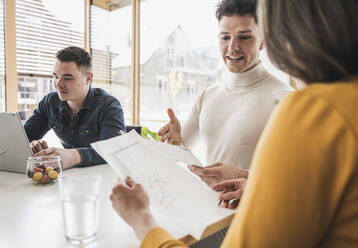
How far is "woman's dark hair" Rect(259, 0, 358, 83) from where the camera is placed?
0.46 m

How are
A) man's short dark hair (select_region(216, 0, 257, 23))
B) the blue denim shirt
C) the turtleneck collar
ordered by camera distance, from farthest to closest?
the blue denim shirt → the turtleneck collar → man's short dark hair (select_region(216, 0, 257, 23))

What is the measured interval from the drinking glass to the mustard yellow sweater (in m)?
0.40

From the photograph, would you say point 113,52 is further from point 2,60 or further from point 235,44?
point 235,44

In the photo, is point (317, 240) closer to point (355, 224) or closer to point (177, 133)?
point (355, 224)

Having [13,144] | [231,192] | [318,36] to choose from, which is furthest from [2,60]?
[318,36]

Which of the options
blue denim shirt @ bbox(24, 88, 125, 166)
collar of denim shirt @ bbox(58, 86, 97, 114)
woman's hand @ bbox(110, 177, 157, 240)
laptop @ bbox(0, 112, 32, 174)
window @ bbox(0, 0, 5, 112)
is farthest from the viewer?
window @ bbox(0, 0, 5, 112)

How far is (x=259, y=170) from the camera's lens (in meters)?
0.43

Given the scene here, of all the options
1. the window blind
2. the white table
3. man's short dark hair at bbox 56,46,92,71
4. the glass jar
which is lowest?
the white table

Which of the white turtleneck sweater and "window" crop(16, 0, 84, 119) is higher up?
"window" crop(16, 0, 84, 119)

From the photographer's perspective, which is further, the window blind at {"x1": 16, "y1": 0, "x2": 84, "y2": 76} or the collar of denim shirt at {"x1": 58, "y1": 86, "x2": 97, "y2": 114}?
the window blind at {"x1": 16, "y1": 0, "x2": 84, "y2": 76}

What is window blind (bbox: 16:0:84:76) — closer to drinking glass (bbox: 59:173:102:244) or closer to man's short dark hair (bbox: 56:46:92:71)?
man's short dark hair (bbox: 56:46:92:71)

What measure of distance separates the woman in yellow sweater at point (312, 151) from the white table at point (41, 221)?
36cm

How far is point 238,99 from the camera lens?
166 cm

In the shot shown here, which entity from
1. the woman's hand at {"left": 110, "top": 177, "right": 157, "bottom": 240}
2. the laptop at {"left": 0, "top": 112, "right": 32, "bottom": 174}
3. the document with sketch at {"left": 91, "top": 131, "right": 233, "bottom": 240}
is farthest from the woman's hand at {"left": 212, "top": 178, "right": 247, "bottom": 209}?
the laptop at {"left": 0, "top": 112, "right": 32, "bottom": 174}
